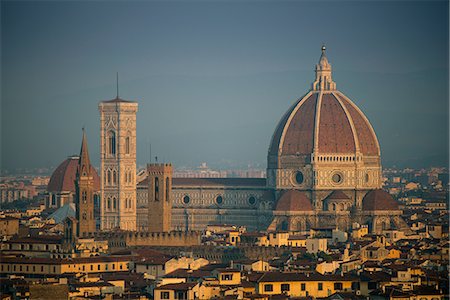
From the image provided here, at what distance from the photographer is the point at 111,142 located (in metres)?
164

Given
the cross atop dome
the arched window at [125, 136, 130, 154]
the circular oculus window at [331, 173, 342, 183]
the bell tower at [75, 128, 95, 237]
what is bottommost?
the bell tower at [75, 128, 95, 237]

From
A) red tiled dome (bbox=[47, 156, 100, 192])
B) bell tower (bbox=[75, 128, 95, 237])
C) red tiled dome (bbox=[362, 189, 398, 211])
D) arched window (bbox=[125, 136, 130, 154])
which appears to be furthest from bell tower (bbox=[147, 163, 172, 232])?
red tiled dome (bbox=[47, 156, 100, 192])

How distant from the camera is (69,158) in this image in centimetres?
18875

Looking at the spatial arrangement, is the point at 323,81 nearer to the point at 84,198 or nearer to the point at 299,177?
the point at 299,177

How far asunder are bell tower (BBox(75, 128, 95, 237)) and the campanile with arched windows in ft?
52.8

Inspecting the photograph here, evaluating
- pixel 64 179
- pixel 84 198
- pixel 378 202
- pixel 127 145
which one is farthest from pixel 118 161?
pixel 84 198

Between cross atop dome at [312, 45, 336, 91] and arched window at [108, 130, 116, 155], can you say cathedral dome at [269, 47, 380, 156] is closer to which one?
cross atop dome at [312, 45, 336, 91]

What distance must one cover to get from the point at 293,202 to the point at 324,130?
8356 mm

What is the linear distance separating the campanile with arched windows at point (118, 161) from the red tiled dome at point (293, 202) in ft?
36.0

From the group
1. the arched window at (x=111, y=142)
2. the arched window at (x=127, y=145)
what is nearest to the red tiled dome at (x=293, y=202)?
the arched window at (x=127, y=145)

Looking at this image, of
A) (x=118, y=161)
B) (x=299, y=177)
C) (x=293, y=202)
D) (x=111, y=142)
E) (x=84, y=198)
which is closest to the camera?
(x=84, y=198)

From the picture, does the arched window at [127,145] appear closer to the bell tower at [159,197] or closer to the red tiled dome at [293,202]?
the bell tower at [159,197]

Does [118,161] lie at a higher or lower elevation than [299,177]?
higher

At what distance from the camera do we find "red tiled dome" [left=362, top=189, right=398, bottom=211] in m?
158
